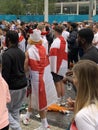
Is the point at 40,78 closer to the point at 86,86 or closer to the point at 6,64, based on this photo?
the point at 6,64

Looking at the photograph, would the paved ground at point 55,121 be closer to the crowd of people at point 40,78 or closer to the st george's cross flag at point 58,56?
the crowd of people at point 40,78

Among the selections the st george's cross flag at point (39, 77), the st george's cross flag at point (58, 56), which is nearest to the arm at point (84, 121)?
the st george's cross flag at point (39, 77)

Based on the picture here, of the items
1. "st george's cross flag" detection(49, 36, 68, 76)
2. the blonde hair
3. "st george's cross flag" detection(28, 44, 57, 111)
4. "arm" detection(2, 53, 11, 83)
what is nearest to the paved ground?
"st george's cross flag" detection(28, 44, 57, 111)

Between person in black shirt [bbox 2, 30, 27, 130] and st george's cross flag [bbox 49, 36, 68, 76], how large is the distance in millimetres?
2276

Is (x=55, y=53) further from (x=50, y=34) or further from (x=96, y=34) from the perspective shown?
(x=50, y=34)

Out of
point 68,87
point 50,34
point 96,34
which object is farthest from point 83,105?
point 50,34

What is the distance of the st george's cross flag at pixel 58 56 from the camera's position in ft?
26.7

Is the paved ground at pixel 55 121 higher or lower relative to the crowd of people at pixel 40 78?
lower

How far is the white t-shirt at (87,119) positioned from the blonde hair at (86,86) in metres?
0.06

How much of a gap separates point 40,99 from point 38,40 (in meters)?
1.01

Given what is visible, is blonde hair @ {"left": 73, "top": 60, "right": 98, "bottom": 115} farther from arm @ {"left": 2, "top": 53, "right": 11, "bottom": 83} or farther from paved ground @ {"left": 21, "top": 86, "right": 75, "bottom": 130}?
paved ground @ {"left": 21, "top": 86, "right": 75, "bottom": 130}

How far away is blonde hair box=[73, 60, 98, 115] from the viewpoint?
290cm

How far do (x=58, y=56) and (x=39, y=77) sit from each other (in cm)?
179

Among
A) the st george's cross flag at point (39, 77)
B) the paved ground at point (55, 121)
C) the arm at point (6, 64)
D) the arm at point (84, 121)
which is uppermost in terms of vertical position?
the arm at point (84, 121)
